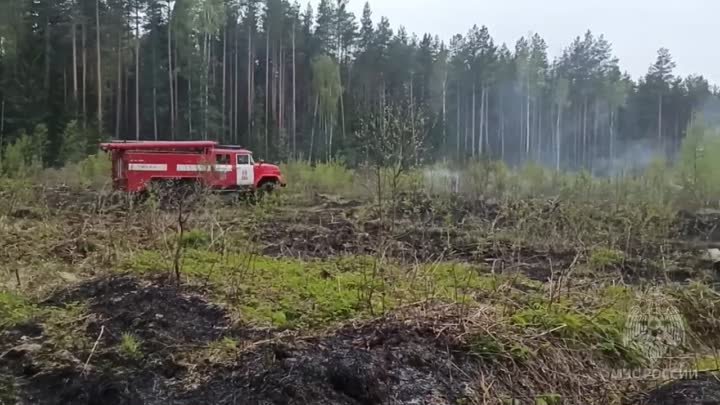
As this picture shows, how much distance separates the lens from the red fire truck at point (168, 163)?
13602mm

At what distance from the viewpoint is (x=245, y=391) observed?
103 inches

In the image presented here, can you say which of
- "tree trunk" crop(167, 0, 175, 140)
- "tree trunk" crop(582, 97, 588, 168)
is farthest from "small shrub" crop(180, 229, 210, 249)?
"tree trunk" crop(582, 97, 588, 168)

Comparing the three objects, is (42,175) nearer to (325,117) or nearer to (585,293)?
(585,293)

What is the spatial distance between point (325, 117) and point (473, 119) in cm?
1231

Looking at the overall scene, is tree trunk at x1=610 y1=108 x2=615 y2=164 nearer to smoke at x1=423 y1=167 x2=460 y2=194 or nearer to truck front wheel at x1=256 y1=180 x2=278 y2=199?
smoke at x1=423 y1=167 x2=460 y2=194

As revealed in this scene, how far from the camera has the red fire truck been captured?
44.6 feet

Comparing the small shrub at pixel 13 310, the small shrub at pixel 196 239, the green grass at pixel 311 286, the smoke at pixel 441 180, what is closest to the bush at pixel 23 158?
the small shrub at pixel 196 239

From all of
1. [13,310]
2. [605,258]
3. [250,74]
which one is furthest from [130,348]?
[250,74]

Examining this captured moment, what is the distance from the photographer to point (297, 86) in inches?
1371

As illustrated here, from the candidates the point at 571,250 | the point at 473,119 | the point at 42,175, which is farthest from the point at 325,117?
the point at 571,250

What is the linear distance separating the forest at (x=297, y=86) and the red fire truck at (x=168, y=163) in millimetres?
3116

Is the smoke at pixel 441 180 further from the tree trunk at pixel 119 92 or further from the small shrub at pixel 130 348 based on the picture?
the tree trunk at pixel 119 92

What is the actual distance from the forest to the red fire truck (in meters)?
3.12
